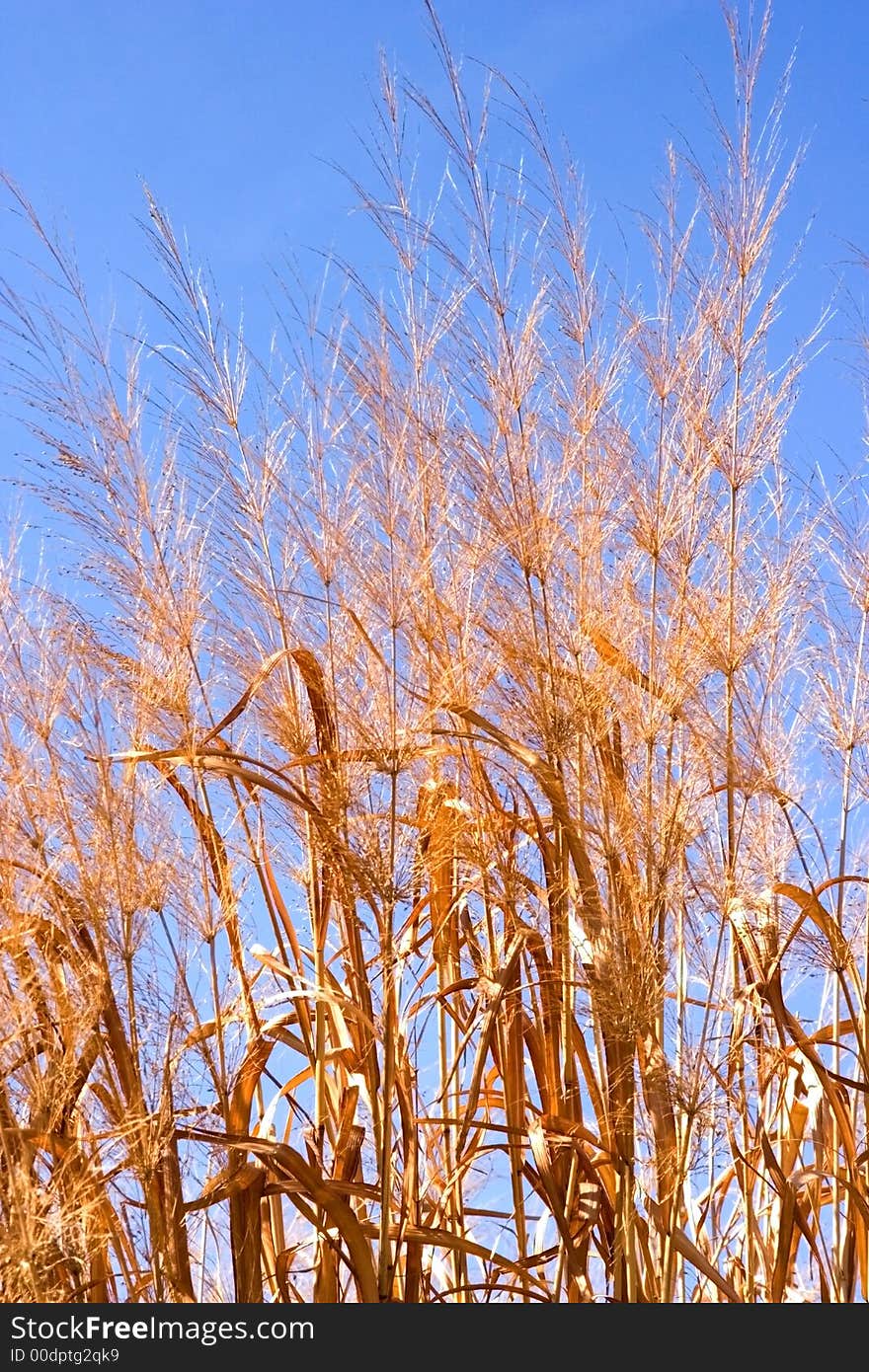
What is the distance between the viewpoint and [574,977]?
7.59 ft

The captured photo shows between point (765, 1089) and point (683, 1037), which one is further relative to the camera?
point (765, 1089)

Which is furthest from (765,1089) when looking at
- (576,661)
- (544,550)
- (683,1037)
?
(544,550)

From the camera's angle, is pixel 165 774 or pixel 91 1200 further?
pixel 165 774

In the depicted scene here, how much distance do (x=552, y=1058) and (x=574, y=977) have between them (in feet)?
0.45

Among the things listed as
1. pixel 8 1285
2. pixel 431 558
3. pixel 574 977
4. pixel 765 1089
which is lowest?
pixel 8 1285

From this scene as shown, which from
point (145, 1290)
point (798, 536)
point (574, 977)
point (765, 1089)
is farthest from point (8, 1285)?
point (798, 536)

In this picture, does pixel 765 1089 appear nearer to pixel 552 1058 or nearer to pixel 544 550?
pixel 552 1058

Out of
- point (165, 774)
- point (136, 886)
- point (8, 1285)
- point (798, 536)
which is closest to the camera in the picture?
point (8, 1285)

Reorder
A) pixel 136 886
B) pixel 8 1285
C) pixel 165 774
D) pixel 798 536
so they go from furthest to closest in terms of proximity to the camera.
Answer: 1. pixel 798 536
2. pixel 165 774
3. pixel 136 886
4. pixel 8 1285

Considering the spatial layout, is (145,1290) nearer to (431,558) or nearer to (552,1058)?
(552,1058)

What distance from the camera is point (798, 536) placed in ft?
8.35

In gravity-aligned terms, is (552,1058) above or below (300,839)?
below

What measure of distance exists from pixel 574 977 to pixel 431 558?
640 millimetres

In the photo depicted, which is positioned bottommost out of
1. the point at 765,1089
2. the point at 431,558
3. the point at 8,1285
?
the point at 8,1285
